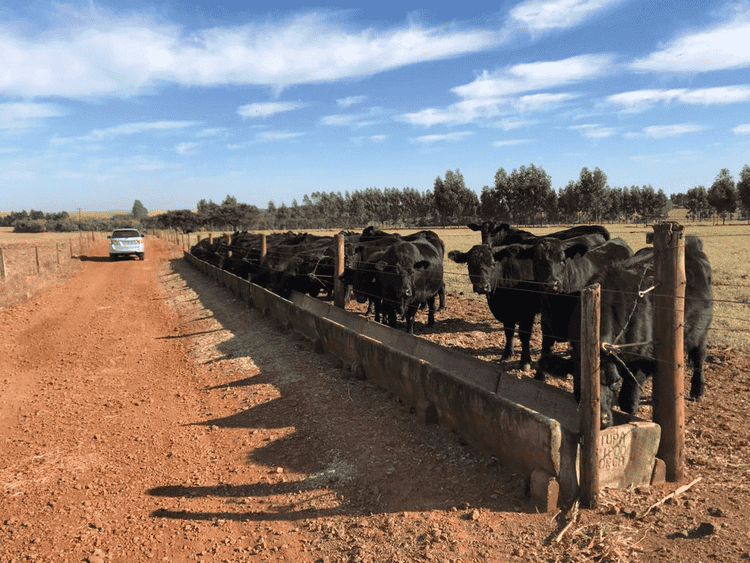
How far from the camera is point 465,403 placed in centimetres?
462

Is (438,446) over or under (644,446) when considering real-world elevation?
under

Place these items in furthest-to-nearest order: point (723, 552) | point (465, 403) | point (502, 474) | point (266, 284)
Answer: point (266, 284) → point (465, 403) → point (502, 474) → point (723, 552)

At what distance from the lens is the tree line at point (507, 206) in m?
76.7

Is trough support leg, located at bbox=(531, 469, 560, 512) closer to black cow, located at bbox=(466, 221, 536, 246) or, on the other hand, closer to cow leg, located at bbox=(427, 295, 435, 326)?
black cow, located at bbox=(466, 221, 536, 246)

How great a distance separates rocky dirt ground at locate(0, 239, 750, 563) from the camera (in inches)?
133

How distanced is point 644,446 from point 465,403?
4.83 feet

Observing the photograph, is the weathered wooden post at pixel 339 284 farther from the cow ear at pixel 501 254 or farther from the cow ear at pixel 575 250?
the cow ear at pixel 575 250

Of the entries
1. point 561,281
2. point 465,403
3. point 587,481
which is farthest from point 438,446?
point 561,281

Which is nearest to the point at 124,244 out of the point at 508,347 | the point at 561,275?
the point at 508,347

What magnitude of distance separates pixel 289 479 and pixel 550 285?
3863 mm

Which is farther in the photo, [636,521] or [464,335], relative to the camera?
[464,335]

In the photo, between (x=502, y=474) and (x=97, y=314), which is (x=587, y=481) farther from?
(x=97, y=314)

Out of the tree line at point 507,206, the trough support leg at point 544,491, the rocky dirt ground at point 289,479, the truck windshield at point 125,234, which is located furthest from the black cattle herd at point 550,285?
the tree line at point 507,206

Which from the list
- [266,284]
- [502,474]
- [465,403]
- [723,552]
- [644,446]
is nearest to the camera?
[723,552]
